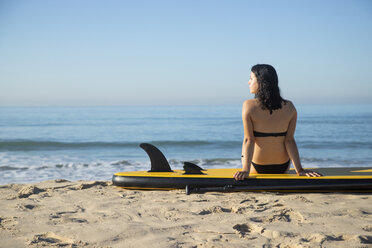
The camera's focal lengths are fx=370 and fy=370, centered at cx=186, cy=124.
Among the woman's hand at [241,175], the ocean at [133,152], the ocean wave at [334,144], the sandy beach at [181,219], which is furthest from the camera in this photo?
the ocean wave at [334,144]

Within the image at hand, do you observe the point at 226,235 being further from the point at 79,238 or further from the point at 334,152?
the point at 334,152

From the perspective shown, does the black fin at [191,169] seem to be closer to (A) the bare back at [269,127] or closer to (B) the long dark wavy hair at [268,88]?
(A) the bare back at [269,127]

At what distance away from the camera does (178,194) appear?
4215mm

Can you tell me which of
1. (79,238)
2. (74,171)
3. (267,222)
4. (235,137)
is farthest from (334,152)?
(79,238)

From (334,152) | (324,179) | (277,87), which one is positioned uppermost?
(277,87)

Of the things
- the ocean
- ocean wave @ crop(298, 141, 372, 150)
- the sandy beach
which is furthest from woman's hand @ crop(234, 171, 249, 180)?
ocean wave @ crop(298, 141, 372, 150)

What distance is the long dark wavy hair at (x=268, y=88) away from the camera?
3.95 meters

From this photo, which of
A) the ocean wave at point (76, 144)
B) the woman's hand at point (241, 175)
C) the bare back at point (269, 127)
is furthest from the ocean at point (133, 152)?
the bare back at point (269, 127)

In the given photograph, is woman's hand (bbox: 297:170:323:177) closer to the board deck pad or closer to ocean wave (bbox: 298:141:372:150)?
the board deck pad

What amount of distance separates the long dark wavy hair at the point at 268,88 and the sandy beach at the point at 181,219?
0.99 metres

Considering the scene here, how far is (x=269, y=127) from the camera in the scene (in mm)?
4074

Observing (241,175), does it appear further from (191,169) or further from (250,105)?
(250,105)

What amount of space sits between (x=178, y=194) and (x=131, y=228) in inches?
56.2

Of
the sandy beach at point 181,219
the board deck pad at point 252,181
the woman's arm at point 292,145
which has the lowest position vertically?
the sandy beach at point 181,219
